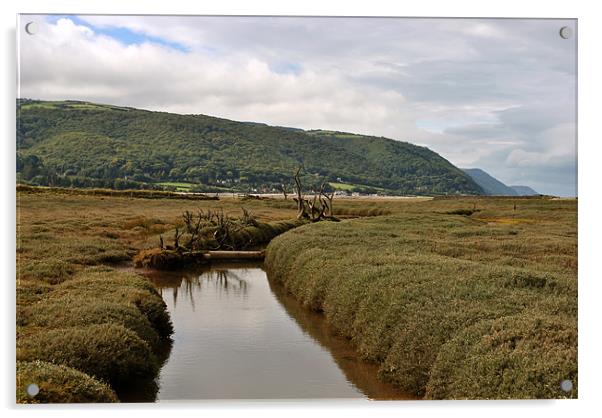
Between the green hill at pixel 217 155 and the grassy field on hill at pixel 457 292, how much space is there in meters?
1.43

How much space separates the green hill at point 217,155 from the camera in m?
11.7

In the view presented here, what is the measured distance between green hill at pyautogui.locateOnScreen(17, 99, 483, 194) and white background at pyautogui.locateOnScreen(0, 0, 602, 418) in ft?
5.62

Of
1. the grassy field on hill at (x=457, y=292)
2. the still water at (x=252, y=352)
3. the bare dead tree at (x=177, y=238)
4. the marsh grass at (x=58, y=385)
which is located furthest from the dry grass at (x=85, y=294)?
the grassy field on hill at (x=457, y=292)

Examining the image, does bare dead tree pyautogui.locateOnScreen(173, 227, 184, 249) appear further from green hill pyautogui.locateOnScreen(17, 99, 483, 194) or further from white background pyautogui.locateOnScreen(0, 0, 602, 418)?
white background pyautogui.locateOnScreen(0, 0, 602, 418)

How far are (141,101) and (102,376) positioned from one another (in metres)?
4.81

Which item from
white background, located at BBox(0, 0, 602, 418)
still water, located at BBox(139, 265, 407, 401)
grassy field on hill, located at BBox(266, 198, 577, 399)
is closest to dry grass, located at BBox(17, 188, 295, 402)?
white background, located at BBox(0, 0, 602, 418)

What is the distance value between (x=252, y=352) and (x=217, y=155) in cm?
411

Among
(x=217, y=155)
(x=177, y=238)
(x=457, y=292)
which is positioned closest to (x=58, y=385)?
(x=217, y=155)

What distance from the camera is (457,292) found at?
1084 cm

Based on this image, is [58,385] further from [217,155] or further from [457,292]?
[457,292]

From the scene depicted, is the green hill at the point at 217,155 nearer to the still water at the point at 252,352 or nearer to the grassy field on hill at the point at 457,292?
the grassy field on hill at the point at 457,292

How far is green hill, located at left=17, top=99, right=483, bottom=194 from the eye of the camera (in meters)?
11.7

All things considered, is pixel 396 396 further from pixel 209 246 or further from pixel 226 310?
pixel 209 246
